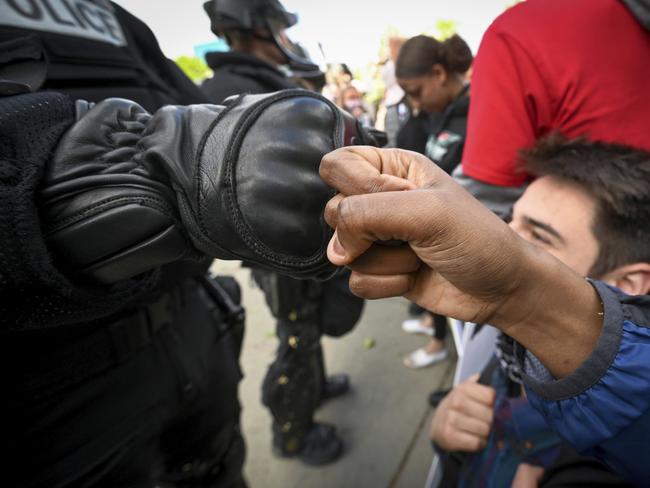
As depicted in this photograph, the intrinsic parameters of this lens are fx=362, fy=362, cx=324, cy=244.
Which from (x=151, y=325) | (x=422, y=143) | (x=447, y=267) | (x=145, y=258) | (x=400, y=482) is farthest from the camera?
(x=422, y=143)

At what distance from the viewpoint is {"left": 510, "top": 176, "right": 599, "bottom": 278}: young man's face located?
967 mm

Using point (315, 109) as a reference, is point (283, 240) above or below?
below

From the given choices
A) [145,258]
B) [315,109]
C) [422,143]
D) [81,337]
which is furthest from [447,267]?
[422,143]

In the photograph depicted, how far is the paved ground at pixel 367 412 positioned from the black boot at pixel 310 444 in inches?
1.7

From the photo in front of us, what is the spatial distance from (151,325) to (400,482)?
1.54m

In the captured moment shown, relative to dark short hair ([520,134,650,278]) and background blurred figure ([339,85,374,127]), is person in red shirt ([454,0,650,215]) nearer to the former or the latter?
dark short hair ([520,134,650,278])

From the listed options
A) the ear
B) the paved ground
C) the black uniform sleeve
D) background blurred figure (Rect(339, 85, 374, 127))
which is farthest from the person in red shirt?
background blurred figure (Rect(339, 85, 374, 127))

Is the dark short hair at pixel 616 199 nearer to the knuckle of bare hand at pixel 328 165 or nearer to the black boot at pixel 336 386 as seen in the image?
the knuckle of bare hand at pixel 328 165

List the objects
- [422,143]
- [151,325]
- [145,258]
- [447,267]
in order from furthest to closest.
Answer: [422,143] < [151,325] < [145,258] < [447,267]

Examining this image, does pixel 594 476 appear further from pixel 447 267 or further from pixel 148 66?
pixel 148 66

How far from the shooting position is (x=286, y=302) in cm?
167

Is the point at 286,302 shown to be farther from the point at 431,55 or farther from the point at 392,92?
the point at 392,92

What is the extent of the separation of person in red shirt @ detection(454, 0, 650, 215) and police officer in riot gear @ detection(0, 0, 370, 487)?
80cm

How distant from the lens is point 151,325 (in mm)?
941
